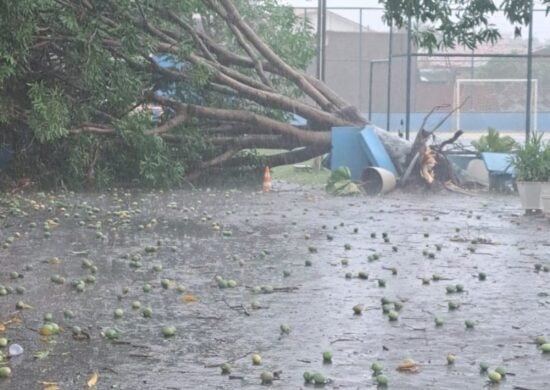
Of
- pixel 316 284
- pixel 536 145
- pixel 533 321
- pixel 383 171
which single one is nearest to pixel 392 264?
pixel 316 284

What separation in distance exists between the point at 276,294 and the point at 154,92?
10.8 meters

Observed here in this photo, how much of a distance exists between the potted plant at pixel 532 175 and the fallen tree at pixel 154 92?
141 inches

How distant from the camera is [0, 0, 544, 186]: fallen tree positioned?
1702 centimetres

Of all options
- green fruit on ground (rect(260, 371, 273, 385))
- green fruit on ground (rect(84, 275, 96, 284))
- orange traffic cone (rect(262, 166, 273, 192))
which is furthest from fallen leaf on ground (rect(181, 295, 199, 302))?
orange traffic cone (rect(262, 166, 273, 192))

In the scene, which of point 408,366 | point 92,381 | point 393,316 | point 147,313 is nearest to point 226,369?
point 92,381

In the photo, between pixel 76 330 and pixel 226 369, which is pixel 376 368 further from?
pixel 76 330

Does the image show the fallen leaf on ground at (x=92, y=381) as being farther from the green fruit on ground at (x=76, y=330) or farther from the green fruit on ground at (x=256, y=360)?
the green fruit on ground at (x=76, y=330)

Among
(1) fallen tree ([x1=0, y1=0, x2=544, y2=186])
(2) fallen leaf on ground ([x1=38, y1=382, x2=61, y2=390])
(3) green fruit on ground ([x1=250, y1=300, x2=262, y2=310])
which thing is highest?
(1) fallen tree ([x1=0, y1=0, x2=544, y2=186])

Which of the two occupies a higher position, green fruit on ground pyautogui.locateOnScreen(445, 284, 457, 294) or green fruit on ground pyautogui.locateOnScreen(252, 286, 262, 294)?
green fruit on ground pyautogui.locateOnScreen(445, 284, 457, 294)

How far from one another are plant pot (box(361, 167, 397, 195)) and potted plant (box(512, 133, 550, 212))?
10.4 feet

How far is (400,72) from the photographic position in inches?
1438

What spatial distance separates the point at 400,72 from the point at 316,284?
91.2 feet

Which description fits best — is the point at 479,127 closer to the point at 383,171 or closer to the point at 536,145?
the point at 383,171

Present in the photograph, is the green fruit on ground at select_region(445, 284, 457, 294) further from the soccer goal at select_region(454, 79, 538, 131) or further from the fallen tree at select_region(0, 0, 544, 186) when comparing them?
the soccer goal at select_region(454, 79, 538, 131)
